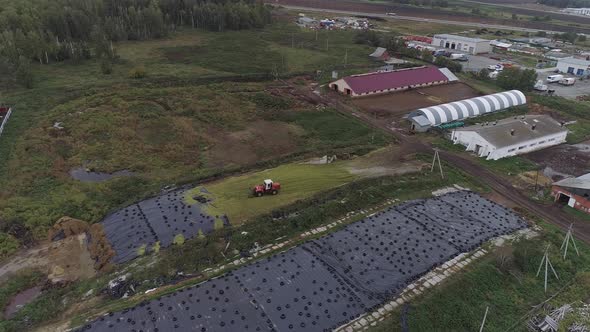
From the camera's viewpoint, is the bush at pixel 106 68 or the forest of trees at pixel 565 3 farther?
the forest of trees at pixel 565 3

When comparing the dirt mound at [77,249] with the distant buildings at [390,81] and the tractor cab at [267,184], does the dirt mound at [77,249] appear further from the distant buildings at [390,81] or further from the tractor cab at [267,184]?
the distant buildings at [390,81]

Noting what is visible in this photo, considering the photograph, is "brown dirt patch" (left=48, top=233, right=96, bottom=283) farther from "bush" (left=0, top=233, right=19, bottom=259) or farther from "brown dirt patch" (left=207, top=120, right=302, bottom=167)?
"brown dirt patch" (left=207, top=120, right=302, bottom=167)

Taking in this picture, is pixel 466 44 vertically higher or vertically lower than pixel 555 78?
higher

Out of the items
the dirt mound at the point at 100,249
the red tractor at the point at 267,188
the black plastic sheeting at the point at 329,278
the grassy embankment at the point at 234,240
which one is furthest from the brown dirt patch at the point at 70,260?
the red tractor at the point at 267,188

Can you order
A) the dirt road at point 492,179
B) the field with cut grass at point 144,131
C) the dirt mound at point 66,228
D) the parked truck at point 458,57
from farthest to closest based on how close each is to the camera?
the parked truck at point 458,57
the field with cut grass at point 144,131
the dirt road at point 492,179
the dirt mound at point 66,228

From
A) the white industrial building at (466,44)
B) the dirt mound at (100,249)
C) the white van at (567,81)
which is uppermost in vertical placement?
the white industrial building at (466,44)

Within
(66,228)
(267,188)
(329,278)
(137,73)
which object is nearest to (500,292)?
(329,278)

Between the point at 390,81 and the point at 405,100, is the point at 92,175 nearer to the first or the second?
the point at 405,100
